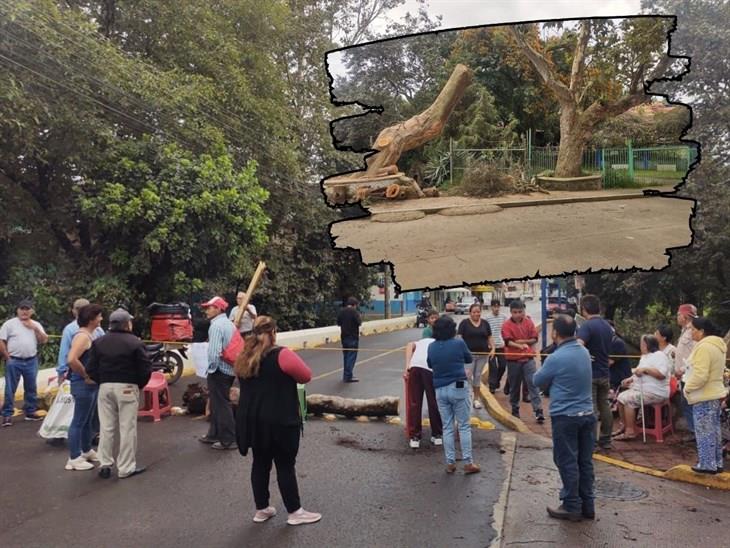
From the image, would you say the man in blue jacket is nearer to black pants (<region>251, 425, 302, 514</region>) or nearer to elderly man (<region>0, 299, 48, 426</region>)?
black pants (<region>251, 425, 302, 514</region>)

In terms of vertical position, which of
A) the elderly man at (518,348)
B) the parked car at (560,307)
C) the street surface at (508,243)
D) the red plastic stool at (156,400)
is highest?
the street surface at (508,243)

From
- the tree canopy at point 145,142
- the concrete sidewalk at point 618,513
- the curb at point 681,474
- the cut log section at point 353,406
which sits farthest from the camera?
the tree canopy at point 145,142

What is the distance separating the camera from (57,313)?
45.9 feet

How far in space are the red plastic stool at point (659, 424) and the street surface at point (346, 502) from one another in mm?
1307

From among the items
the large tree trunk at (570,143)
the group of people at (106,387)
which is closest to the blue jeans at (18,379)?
the group of people at (106,387)

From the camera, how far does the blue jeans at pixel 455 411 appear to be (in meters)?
6.57

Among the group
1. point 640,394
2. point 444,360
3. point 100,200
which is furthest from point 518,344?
point 100,200

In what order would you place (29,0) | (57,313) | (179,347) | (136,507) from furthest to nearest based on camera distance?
1. (57,313)
2. (179,347)
3. (29,0)
4. (136,507)

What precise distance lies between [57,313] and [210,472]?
875 cm

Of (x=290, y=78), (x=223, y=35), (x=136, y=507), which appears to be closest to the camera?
(x=136, y=507)

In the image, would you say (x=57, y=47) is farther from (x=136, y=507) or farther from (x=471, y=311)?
(x=136, y=507)

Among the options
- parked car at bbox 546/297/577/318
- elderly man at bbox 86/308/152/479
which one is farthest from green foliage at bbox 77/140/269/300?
elderly man at bbox 86/308/152/479

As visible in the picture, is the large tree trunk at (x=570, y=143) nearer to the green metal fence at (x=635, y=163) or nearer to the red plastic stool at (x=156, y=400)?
the green metal fence at (x=635, y=163)

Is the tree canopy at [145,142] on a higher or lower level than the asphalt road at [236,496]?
higher
